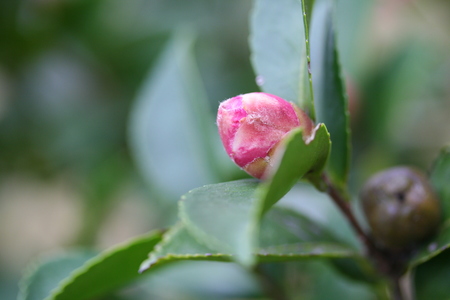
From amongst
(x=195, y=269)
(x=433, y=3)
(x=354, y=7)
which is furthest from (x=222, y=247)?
(x=433, y=3)

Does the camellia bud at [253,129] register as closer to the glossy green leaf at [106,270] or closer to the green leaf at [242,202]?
the green leaf at [242,202]

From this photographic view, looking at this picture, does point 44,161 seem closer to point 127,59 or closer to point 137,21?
point 127,59

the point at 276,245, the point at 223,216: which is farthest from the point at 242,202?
the point at 276,245

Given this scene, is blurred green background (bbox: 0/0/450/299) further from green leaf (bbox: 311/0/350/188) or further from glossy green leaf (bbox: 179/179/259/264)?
glossy green leaf (bbox: 179/179/259/264)

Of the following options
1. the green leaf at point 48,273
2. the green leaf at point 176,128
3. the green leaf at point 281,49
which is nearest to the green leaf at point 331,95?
the green leaf at point 281,49

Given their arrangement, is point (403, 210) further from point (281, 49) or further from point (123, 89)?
point (123, 89)

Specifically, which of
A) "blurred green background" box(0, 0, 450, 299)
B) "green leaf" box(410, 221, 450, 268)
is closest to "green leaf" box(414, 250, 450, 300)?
"green leaf" box(410, 221, 450, 268)
